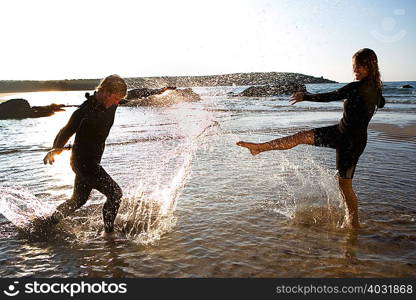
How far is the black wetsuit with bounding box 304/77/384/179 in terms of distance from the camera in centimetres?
468

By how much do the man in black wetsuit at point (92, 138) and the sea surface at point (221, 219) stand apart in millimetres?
677

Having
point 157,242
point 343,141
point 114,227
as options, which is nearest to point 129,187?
point 114,227

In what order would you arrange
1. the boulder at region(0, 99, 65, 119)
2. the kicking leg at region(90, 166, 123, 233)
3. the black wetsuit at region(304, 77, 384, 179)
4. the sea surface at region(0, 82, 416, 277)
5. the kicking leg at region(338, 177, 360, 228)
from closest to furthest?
1. the sea surface at region(0, 82, 416, 277)
2. the black wetsuit at region(304, 77, 384, 179)
3. the kicking leg at region(90, 166, 123, 233)
4. the kicking leg at region(338, 177, 360, 228)
5. the boulder at region(0, 99, 65, 119)

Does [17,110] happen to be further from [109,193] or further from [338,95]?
[338,95]

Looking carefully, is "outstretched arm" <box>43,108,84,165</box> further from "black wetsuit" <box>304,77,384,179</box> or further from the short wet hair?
"black wetsuit" <box>304,77,384,179</box>

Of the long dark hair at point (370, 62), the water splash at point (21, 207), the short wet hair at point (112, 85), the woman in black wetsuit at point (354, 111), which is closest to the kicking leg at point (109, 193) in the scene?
the short wet hair at point (112, 85)

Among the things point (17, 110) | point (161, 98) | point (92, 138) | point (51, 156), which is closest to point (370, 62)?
point (92, 138)

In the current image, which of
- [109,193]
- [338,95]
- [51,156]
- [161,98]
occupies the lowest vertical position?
[109,193]

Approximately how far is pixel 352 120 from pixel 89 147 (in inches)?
134

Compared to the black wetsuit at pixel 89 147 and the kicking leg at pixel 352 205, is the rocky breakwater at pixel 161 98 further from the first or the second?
the kicking leg at pixel 352 205

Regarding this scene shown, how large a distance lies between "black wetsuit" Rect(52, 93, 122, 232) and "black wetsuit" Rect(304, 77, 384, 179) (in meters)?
2.84

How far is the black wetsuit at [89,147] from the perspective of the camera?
14.9ft

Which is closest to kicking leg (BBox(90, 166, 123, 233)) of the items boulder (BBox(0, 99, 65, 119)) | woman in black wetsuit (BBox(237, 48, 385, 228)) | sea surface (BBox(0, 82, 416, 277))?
sea surface (BBox(0, 82, 416, 277))

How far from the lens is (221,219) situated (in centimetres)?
555
